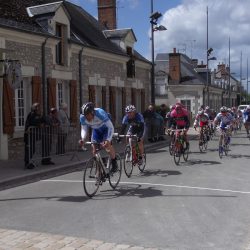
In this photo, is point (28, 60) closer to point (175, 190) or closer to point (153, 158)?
point (153, 158)

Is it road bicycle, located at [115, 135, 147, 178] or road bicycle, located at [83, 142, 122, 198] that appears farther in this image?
road bicycle, located at [115, 135, 147, 178]

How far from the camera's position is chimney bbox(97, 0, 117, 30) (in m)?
32.6

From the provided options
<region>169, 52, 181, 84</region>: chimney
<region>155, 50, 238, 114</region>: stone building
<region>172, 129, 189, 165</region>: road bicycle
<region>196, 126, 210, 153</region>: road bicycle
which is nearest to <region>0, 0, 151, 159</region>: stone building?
<region>172, 129, 189, 165</region>: road bicycle

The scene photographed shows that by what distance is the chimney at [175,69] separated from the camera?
177ft

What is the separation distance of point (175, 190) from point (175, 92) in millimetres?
44076

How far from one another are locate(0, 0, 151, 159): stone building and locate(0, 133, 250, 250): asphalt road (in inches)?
150

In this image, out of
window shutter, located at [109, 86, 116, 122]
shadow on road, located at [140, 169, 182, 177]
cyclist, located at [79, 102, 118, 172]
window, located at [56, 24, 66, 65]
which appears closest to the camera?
cyclist, located at [79, 102, 118, 172]

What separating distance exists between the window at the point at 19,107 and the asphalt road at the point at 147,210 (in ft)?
15.2

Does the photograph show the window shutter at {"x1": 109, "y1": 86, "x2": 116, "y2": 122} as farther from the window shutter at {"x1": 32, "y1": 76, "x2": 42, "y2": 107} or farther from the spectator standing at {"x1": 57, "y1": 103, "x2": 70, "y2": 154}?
the spectator standing at {"x1": 57, "y1": 103, "x2": 70, "y2": 154}

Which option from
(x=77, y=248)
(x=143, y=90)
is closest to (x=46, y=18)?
(x=143, y=90)

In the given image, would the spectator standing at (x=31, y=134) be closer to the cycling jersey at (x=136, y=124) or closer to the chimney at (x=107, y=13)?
the cycling jersey at (x=136, y=124)

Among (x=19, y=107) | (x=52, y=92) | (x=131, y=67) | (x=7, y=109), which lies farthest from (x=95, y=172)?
(x=131, y=67)

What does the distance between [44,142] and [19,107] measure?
10.6 feet

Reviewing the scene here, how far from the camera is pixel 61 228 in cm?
713
